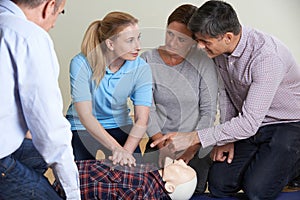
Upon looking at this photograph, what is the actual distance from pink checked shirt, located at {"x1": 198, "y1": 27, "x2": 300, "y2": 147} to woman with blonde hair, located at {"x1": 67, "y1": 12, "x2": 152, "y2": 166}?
294mm

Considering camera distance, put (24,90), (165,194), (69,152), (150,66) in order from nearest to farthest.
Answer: (24,90)
(69,152)
(165,194)
(150,66)

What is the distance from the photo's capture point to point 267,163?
1.95m

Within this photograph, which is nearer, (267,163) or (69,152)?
(69,152)

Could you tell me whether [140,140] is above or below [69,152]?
below

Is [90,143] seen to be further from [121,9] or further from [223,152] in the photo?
[121,9]

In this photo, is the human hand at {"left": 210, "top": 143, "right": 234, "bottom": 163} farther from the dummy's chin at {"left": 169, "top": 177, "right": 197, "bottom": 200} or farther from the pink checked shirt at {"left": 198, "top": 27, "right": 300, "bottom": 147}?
the dummy's chin at {"left": 169, "top": 177, "right": 197, "bottom": 200}

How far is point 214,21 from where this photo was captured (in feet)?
5.98

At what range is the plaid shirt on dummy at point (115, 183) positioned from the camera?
5.59ft

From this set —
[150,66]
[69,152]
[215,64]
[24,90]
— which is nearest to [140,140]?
[150,66]

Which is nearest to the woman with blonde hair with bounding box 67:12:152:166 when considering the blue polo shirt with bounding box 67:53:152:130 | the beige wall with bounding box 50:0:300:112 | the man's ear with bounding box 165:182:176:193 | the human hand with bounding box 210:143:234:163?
the blue polo shirt with bounding box 67:53:152:130

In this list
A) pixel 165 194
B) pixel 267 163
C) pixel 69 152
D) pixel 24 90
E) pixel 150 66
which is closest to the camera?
pixel 24 90

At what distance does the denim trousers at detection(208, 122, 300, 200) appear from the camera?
1.94 m

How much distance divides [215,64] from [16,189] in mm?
998

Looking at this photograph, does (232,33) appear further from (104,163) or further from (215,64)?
(104,163)
